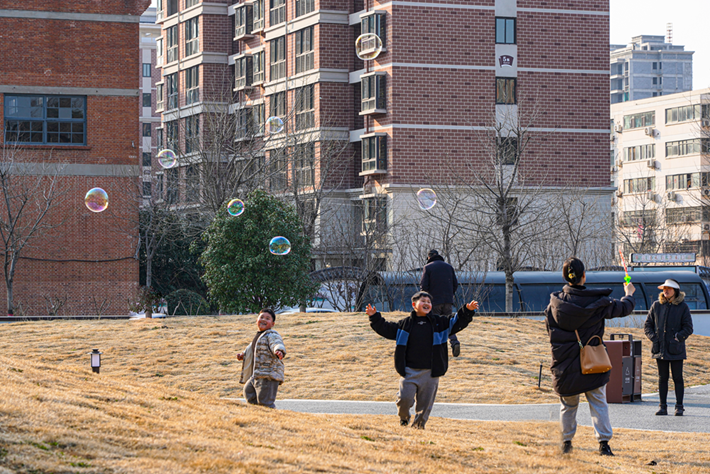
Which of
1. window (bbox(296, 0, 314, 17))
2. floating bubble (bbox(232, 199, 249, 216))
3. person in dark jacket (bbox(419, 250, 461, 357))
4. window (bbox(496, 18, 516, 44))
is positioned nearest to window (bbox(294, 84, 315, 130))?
window (bbox(296, 0, 314, 17))

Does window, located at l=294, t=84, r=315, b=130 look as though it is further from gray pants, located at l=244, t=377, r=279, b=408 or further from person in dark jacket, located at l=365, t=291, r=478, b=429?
person in dark jacket, located at l=365, t=291, r=478, b=429

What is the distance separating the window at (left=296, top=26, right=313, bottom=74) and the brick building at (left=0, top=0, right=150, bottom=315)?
2002 centimetres

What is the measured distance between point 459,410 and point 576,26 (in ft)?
128

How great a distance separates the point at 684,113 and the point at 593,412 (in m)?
80.7

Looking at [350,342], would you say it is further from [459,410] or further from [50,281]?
[50,281]

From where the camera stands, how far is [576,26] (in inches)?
1912

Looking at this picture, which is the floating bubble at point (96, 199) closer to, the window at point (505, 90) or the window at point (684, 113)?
the window at point (505, 90)

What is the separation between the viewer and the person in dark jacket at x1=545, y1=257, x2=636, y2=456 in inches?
334

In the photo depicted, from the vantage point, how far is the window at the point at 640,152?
86.4 meters

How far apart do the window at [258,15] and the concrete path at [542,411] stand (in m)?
45.0

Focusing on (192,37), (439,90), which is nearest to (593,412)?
(439,90)

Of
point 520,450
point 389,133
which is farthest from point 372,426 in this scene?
point 389,133

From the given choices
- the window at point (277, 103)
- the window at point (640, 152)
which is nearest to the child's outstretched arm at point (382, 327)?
the window at point (277, 103)

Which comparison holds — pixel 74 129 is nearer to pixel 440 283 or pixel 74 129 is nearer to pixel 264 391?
pixel 440 283
